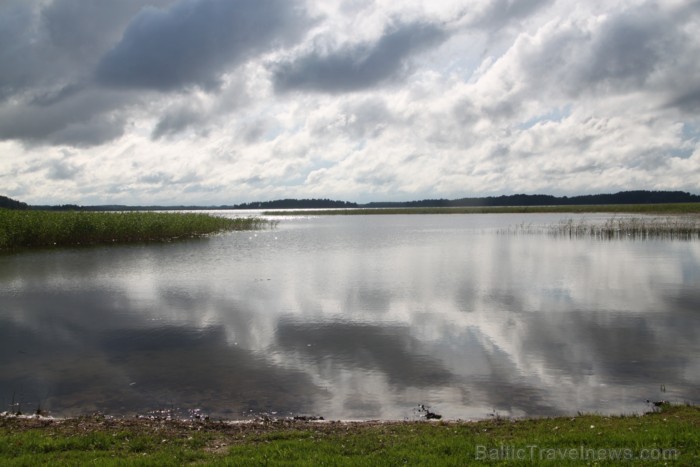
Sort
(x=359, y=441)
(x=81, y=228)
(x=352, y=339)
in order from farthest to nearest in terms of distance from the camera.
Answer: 1. (x=81, y=228)
2. (x=352, y=339)
3. (x=359, y=441)

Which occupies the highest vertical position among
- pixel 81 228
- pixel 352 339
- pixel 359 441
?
pixel 81 228

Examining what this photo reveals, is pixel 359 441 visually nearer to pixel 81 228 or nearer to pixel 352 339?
pixel 352 339

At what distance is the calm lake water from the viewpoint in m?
11.9

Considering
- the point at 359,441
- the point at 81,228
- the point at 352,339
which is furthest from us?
the point at 81,228

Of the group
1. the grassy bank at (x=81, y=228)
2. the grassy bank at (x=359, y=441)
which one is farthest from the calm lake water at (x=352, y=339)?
the grassy bank at (x=81, y=228)

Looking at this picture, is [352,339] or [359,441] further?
[352,339]

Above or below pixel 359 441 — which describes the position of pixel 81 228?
above

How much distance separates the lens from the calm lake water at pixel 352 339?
1189 centimetres

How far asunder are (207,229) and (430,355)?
211 ft

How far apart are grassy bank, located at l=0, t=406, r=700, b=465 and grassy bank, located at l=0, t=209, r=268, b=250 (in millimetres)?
46390

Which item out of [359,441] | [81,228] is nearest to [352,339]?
[359,441]

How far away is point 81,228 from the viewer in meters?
54.9

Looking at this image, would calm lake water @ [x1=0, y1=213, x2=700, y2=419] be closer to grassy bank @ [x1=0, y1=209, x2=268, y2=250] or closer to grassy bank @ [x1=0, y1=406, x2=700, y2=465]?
grassy bank @ [x1=0, y1=406, x2=700, y2=465]

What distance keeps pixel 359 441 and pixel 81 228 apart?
54737 mm
